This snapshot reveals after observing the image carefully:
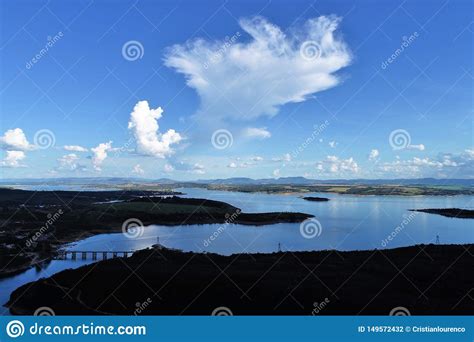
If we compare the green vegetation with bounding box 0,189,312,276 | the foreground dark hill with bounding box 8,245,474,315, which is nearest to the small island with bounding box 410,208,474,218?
the green vegetation with bounding box 0,189,312,276

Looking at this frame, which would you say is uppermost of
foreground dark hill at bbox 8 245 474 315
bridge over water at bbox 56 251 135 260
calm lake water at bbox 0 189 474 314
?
calm lake water at bbox 0 189 474 314

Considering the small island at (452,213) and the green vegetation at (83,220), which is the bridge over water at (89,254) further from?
the small island at (452,213)

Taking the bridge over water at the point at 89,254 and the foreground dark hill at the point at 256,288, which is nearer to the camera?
the foreground dark hill at the point at 256,288

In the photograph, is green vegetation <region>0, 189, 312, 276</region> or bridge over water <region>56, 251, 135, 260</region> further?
bridge over water <region>56, 251, 135, 260</region>

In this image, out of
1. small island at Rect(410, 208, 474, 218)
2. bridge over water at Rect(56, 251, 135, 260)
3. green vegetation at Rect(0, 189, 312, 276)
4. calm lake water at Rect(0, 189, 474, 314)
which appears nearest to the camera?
green vegetation at Rect(0, 189, 312, 276)

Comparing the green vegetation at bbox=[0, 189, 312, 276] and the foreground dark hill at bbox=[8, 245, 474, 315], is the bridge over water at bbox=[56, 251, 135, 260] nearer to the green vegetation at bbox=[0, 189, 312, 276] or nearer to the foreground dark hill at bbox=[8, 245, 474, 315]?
the green vegetation at bbox=[0, 189, 312, 276]

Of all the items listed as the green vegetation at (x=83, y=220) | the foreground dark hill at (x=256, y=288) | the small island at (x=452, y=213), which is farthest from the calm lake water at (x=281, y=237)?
the small island at (x=452, y=213)

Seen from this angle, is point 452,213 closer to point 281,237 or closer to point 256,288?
point 281,237

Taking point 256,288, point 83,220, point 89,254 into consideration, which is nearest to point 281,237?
point 89,254
